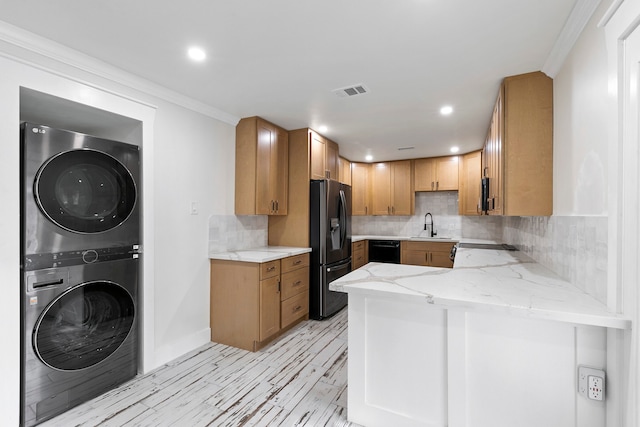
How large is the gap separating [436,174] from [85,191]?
466cm

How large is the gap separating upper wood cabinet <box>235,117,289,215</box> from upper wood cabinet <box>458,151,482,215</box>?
3.10 meters

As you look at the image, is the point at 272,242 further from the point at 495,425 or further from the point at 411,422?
the point at 495,425

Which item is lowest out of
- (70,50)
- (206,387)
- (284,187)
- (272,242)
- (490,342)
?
(206,387)

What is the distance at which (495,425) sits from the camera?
1.42 metres

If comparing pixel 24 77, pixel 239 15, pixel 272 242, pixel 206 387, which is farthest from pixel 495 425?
pixel 24 77

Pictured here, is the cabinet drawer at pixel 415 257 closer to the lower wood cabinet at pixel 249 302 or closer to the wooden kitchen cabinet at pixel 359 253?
the wooden kitchen cabinet at pixel 359 253

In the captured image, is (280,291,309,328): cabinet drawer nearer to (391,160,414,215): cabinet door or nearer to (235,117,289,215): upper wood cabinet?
(235,117,289,215): upper wood cabinet

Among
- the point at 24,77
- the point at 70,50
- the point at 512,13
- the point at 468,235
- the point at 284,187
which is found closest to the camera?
the point at 512,13

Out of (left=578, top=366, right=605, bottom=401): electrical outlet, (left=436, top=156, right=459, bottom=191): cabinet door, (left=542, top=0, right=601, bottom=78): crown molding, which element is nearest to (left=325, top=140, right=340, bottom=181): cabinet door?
(left=436, top=156, right=459, bottom=191): cabinet door

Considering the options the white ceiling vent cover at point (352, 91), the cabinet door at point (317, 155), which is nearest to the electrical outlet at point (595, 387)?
the white ceiling vent cover at point (352, 91)

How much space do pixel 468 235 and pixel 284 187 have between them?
11.1ft

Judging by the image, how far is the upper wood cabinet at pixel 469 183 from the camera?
4602 millimetres

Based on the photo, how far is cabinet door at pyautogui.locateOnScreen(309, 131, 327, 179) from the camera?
12.0 ft

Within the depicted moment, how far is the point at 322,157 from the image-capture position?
12.6ft
